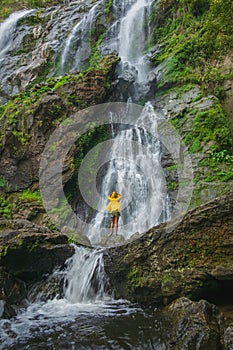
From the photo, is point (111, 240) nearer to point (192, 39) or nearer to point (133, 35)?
point (192, 39)

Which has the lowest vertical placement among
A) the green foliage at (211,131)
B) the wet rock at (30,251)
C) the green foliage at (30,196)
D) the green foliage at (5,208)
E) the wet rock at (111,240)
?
the wet rock at (30,251)

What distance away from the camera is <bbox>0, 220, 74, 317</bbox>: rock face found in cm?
726

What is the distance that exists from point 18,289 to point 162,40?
17.7m

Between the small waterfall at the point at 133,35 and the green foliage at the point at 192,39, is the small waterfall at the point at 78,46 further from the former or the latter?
the green foliage at the point at 192,39

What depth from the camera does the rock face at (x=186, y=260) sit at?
602cm

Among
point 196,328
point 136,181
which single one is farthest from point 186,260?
point 136,181

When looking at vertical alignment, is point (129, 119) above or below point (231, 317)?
above

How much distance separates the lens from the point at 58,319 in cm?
617

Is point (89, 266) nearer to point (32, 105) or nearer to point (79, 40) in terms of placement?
point (32, 105)

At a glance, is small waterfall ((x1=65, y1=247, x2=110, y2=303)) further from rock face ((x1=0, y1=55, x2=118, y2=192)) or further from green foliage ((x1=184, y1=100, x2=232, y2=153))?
green foliage ((x1=184, y1=100, x2=232, y2=153))

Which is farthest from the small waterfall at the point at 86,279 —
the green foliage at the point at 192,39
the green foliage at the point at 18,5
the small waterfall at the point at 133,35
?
the green foliage at the point at 18,5

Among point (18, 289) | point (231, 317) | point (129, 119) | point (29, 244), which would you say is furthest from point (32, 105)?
point (231, 317)

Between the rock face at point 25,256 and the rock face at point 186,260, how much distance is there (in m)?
1.98

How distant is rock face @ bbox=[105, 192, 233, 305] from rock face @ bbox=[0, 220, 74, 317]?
6.50 feet
